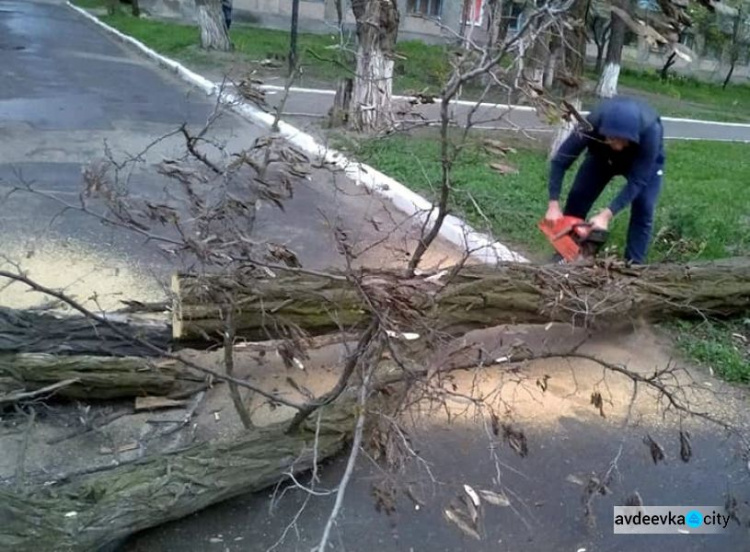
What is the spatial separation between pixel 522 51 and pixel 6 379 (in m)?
2.23

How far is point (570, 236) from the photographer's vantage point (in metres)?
4.70

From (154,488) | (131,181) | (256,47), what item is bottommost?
(256,47)

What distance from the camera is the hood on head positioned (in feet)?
14.9

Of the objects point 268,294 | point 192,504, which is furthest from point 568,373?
point 192,504

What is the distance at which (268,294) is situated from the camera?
3672 millimetres

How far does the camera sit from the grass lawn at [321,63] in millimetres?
13956

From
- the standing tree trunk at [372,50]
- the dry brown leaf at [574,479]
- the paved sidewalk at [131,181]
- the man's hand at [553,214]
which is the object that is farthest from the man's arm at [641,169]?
the standing tree trunk at [372,50]

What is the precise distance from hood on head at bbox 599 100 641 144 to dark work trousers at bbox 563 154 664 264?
44 cm

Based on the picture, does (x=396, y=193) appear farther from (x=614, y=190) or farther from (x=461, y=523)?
(x=461, y=523)

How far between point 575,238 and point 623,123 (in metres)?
0.66

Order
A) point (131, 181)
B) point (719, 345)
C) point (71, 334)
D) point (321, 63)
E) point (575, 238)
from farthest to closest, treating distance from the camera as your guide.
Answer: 1. point (321, 63)
2. point (131, 181)
3. point (575, 238)
4. point (719, 345)
5. point (71, 334)

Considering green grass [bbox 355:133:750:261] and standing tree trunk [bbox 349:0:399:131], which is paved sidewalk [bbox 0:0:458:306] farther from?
standing tree trunk [bbox 349:0:399:131]

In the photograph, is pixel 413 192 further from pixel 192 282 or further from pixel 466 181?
pixel 192 282

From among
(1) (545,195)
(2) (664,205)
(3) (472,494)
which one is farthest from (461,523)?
(2) (664,205)
